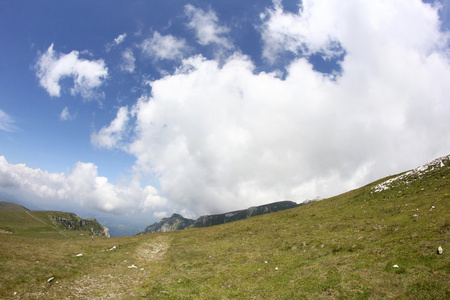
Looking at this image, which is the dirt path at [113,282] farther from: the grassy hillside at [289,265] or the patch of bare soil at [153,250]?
the grassy hillside at [289,265]

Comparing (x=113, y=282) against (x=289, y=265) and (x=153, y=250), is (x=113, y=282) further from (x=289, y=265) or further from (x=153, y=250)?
(x=289, y=265)

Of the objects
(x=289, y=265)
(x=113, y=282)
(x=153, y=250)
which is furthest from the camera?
(x=153, y=250)

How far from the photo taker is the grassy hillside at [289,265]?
17625mm

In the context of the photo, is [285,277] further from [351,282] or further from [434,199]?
[434,199]

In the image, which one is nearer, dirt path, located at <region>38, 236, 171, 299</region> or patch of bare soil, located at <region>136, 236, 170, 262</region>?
dirt path, located at <region>38, 236, 171, 299</region>

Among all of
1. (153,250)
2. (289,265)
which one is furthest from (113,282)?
(289,265)

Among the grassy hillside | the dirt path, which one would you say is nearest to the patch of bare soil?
the dirt path

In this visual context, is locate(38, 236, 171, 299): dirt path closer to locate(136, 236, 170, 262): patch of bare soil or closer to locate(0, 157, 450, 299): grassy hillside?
locate(136, 236, 170, 262): patch of bare soil

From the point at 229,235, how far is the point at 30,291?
37475 mm

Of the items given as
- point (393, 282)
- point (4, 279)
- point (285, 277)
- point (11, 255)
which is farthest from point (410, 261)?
point (11, 255)

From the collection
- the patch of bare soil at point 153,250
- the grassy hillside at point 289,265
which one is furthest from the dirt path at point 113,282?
the grassy hillside at point 289,265

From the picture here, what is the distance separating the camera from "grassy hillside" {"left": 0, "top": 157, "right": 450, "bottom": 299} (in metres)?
17.6

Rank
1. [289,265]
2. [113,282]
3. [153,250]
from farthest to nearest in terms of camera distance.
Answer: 1. [153,250]
2. [289,265]
3. [113,282]

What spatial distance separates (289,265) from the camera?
25453 mm
